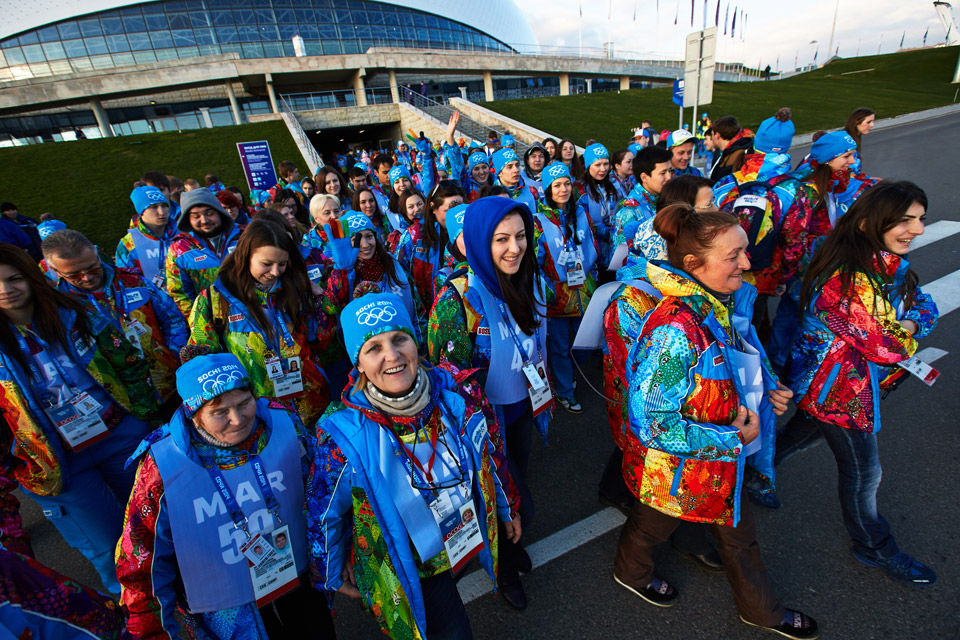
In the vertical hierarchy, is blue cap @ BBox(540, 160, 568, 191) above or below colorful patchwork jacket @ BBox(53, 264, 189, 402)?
above

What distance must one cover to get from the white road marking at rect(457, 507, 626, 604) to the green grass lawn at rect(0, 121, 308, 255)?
1485cm

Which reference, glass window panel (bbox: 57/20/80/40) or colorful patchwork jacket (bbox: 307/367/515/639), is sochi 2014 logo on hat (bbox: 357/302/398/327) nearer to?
colorful patchwork jacket (bbox: 307/367/515/639)

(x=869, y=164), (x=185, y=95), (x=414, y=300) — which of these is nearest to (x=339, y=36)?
(x=185, y=95)

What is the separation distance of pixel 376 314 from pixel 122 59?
55520 millimetres

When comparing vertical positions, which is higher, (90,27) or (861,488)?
(90,27)

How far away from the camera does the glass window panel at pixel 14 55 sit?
130 feet

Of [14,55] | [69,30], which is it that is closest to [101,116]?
[69,30]

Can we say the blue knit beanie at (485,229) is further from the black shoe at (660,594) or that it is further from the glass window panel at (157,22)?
the glass window panel at (157,22)

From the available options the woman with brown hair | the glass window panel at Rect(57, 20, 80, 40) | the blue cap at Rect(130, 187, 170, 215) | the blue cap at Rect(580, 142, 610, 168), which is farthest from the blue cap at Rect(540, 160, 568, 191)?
the glass window panel at Rect(57, 20, 80, 40)

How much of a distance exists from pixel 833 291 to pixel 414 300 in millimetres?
3075

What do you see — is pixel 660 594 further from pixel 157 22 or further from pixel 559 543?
pixel 157 22

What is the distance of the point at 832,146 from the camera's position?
12.7 feet

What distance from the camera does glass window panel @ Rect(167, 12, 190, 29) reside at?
39.6 metres

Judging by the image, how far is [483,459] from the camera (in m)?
1.98
